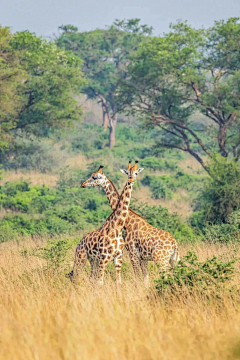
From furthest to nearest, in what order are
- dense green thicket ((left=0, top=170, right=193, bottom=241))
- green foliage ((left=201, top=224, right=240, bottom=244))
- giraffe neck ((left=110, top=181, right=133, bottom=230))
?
1. dense green thicket ((left=0, top=170, right=193, bottom=241))
2. green foliage ((left=201, top=224, right=240, bottom=244))
3. giraffe neck ((left=110, top=181, right=133, bottom=230))

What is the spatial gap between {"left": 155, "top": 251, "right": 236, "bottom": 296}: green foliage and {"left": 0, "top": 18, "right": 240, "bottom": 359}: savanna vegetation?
2 cm

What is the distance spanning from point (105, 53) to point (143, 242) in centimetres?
3774

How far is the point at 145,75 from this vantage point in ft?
95.7

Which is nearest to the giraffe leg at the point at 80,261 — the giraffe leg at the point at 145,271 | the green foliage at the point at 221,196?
the giraffe leg at the point at 145,271

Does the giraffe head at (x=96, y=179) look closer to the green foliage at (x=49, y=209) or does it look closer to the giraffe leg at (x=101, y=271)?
the giraffe leg at (x=101, y=271)

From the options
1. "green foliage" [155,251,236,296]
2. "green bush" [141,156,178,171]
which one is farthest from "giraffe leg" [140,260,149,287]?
"green bush" [141,156,178,171]

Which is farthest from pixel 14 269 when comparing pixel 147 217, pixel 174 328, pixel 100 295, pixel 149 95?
pixel 149 95

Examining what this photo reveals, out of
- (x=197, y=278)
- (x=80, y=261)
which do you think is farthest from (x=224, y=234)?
(x=197, y=278)

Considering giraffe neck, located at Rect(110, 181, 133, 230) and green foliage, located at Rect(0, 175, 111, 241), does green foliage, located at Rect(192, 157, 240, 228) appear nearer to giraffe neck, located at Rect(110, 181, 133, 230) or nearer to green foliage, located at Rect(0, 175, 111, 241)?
green foliage, located at Rect(0, 175, 111, 241)

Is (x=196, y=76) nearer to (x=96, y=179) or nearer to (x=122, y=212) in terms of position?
(x=96, y=179)

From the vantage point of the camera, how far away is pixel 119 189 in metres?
28.1

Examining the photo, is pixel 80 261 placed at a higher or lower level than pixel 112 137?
lower

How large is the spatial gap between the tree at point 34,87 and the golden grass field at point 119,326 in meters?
18.5

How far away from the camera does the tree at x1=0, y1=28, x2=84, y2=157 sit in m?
26.1
